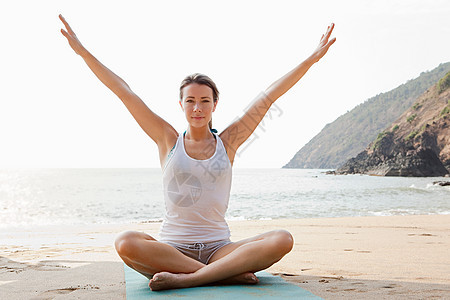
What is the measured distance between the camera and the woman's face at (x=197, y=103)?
2.62m

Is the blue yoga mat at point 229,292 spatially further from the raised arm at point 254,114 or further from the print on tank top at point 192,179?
the raised arm at point 254,114

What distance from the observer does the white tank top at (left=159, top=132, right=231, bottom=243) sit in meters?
2.50

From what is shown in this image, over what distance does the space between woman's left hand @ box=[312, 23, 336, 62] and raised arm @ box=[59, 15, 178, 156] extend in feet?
3.99

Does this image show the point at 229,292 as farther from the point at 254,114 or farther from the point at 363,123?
the point at 363,123

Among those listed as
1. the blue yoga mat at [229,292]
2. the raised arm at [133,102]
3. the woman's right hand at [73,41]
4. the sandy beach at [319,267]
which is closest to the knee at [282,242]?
the blue yoga mat at [229,292]

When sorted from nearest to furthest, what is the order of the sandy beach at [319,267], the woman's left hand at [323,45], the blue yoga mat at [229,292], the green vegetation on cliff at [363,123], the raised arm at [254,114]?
the blue yoga mat at [229,292] → the sandy beach at [319,267] → the raised arm at [254,114] → the woman's left hand at [323,45] → the green vegetation on cliff at [363,123]

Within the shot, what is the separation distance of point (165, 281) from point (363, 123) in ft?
317

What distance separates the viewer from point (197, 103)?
2.63m

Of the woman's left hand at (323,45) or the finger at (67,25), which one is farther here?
the woman's left hand at (323,45)

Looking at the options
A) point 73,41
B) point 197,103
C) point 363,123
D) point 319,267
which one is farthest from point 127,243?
point 363,123

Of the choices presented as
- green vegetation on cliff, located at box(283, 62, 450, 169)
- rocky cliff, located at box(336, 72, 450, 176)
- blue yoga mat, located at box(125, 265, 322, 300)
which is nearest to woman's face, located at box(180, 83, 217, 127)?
blue yoga mat, located at box(125, 265, 322, 300)

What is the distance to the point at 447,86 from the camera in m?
51.5

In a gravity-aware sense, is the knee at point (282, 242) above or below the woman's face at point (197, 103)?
below

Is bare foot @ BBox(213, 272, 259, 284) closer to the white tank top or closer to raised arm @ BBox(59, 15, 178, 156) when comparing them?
the white tank top
